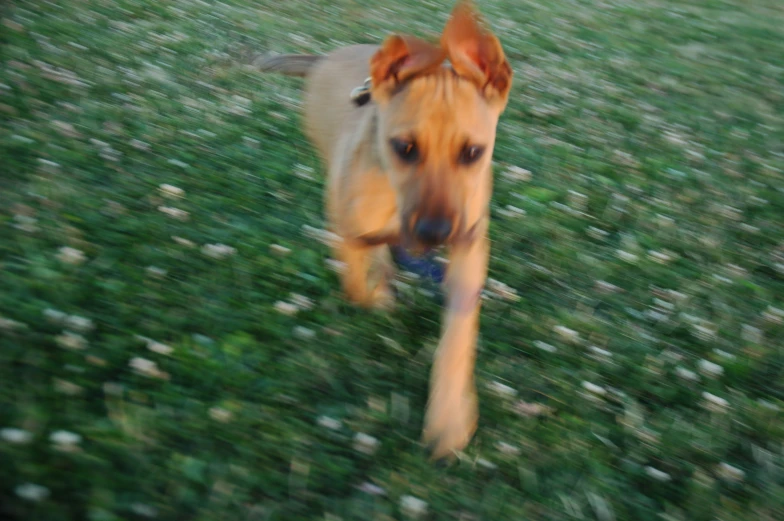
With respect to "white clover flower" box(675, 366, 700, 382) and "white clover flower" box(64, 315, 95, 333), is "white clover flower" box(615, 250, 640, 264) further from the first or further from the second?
"white clover flower" box(64, 315, 95, 333)

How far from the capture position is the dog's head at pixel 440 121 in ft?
10.2

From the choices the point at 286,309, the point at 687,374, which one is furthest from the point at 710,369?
the point at 286,309

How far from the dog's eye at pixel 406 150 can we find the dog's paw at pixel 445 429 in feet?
3.49

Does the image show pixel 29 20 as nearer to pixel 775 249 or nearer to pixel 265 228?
pixel 265 228

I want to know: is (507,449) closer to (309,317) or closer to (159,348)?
(309,317)

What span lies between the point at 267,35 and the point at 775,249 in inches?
205

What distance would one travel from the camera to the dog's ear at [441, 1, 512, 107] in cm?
Result: 323

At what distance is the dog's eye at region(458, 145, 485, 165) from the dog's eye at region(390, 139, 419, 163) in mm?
200

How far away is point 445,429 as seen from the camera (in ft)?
9.78

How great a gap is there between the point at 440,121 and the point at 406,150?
0.20 metres

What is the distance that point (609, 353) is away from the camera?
3898 mm

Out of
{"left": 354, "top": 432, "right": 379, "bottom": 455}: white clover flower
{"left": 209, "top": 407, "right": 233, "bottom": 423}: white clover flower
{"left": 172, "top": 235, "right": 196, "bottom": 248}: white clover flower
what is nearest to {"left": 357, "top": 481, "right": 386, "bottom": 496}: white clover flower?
{"left": 354, "top": 432, "right": 379, "bottom": 455}: white clover flower

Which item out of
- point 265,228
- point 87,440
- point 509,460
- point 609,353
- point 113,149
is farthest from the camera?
point 113,149

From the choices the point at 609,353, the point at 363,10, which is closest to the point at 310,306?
the point at 609,353
